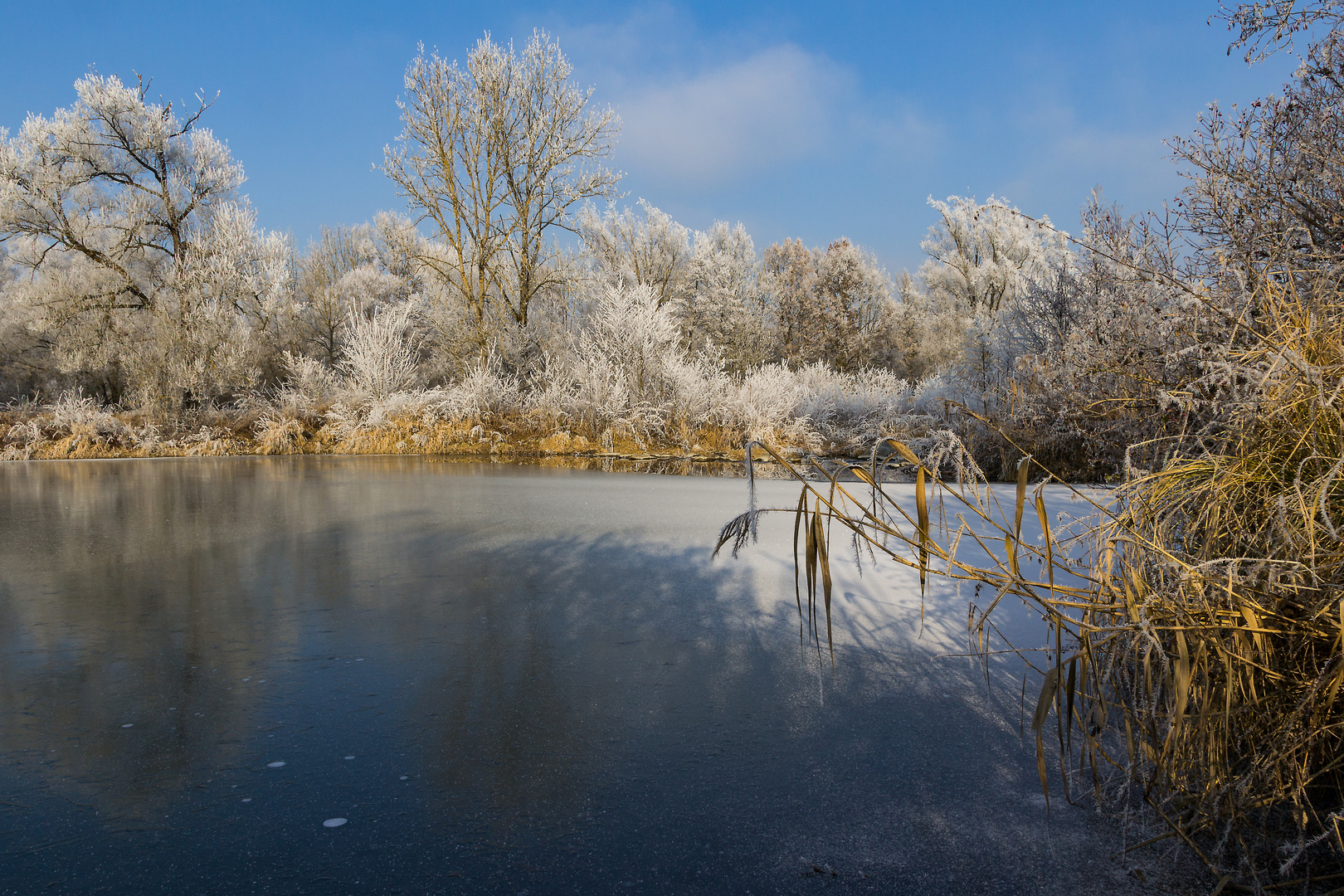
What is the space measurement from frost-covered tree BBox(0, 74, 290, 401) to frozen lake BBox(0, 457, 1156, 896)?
36.9 feet

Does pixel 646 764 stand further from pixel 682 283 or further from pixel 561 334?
pixel 682 283

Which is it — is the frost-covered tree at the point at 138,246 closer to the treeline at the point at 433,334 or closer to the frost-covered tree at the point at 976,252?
the treeline at the point at 433,334

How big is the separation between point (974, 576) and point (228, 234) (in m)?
17.0

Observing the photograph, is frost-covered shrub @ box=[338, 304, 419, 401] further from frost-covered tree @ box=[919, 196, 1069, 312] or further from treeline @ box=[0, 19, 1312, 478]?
frost-covered tree @ box=[919, 196, 1069, 312]

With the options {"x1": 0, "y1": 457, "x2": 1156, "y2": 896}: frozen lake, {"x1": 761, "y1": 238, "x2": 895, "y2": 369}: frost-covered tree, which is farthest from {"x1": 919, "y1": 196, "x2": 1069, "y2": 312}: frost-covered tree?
{"x1": 0, "y1": 457, "x2": 1156, "y2": 896}: frozen lake

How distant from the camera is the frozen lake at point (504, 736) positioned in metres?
1.47

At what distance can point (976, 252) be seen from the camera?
2584 cm

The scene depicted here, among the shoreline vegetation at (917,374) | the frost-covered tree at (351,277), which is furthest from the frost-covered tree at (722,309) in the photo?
the frost-covered tree at (351,277)

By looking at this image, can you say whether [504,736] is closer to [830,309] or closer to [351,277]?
[351,277]

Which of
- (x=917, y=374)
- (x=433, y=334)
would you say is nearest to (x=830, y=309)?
(x=917, y=374)

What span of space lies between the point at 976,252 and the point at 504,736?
89.5 feet

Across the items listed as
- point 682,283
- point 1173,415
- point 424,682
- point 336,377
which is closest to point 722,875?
point 424,682

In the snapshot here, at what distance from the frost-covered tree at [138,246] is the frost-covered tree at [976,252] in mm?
19469

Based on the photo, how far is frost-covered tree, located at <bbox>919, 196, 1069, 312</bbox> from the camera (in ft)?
78.9
